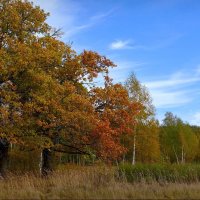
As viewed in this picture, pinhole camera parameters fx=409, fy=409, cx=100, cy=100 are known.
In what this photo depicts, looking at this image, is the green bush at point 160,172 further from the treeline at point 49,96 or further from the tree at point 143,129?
the tree at point 143,129

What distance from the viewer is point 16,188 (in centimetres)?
1716

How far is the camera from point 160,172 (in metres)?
20.0

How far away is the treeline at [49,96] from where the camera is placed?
2403 cm

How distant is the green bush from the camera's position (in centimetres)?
1916

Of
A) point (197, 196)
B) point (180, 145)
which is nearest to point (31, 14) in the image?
point (197, 196)

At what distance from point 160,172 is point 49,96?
875 centimetres

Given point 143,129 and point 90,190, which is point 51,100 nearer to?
point 90,190

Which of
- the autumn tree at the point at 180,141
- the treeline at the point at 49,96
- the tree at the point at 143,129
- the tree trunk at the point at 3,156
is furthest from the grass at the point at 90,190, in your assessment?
the autumn tree at the point at 180,141

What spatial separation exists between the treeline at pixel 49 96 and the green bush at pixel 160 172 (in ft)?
3.68

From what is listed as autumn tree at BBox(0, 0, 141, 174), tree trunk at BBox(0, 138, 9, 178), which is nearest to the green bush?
autumn tree at BBox(0, 0, 141, 174)

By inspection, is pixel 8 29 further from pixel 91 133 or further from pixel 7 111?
pixel 91 133

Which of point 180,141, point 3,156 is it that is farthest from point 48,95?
point 180,141

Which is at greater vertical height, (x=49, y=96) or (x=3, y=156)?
(x=49, y=96)

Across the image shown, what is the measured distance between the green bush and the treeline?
3.68 feet
